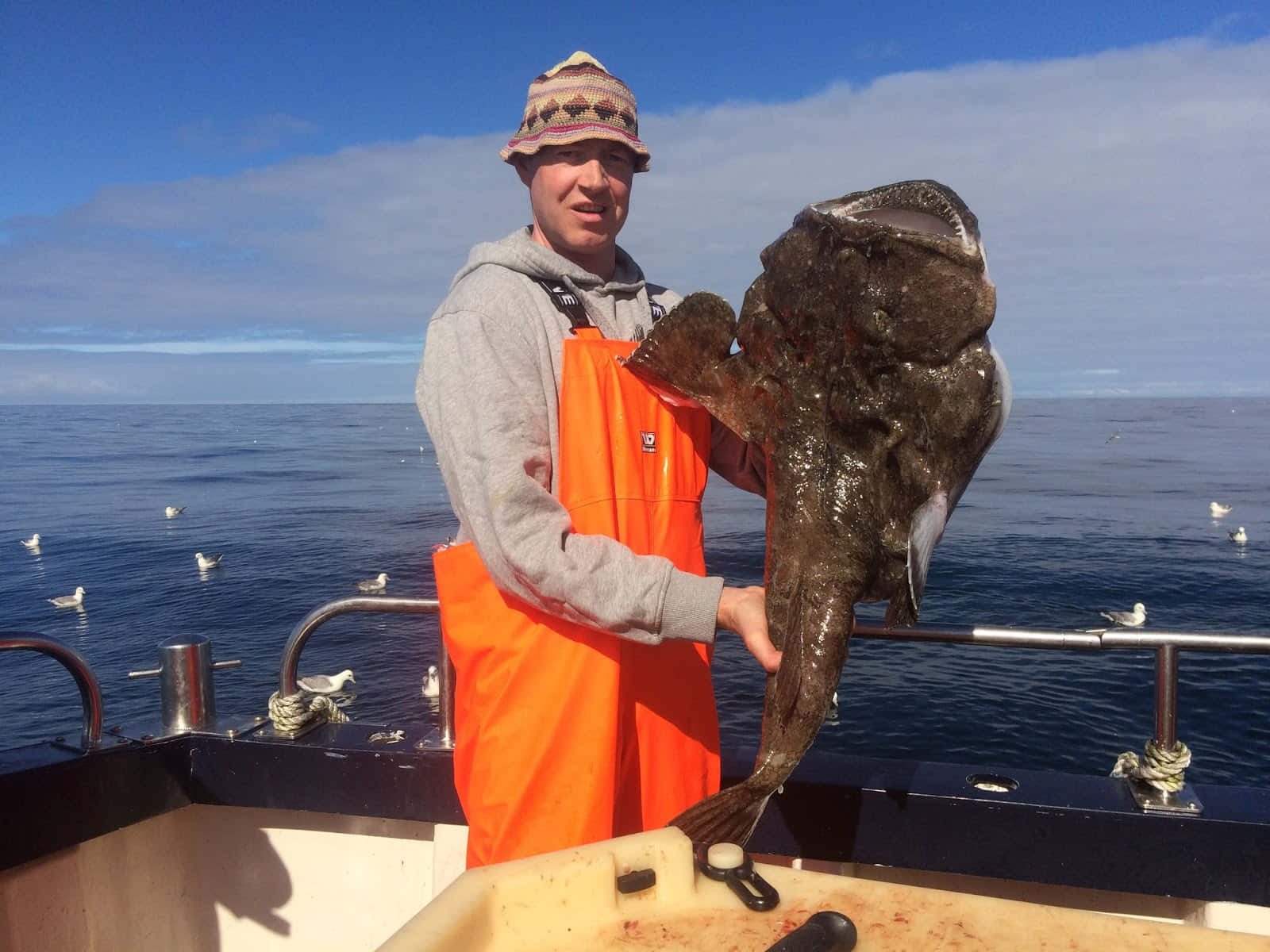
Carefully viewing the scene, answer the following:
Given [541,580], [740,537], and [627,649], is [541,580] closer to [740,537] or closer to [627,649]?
Answer: [627,649]

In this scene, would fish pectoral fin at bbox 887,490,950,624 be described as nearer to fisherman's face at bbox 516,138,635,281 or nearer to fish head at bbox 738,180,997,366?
fish head at bbox 738,180,997,366

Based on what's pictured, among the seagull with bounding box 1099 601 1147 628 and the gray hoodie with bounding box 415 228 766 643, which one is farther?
the seagull with bounding box 1099 601 1147 628

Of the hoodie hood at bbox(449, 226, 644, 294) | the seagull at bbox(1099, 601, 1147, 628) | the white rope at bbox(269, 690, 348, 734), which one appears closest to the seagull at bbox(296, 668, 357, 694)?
the white rope at bbox(269, 690, 348, 734)

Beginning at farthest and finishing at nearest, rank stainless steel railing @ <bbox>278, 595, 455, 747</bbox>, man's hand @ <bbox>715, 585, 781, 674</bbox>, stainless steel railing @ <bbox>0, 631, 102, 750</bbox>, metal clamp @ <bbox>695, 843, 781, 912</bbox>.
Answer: stainless steel railing @ <bbox>278, 595, 455, 747</bbox> < stainless steel railing @ <bbox>0, 631, 102, 750</bbox> < man's hand @ <bbox>715, 585, 781, 674</bbox> < metal clamp @ <bbox>695, 843, 781, 912</bbox>

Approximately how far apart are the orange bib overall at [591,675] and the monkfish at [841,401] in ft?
0.59

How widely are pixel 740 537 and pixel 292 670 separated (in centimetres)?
2046

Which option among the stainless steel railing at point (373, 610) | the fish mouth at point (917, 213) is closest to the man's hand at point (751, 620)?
the fish mouth at point (917, 213)

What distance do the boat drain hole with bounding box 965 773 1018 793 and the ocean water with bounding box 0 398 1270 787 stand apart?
4154 millimetres

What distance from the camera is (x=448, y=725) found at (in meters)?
3.04

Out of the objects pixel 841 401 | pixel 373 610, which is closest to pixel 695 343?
pixel 841 401

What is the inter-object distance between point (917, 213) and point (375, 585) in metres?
18.4

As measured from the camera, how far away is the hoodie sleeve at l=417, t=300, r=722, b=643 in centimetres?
195

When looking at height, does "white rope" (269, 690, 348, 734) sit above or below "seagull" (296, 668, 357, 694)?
above

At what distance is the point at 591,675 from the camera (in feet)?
6.75
